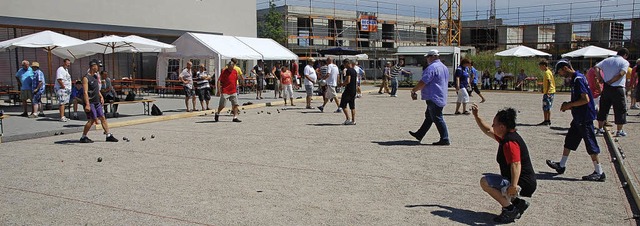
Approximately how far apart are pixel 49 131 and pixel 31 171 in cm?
433

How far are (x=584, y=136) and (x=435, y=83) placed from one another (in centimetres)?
335

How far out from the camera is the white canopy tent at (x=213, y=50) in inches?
932

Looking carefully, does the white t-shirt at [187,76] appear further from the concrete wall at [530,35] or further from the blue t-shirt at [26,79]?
the concrete wall at [530,35]

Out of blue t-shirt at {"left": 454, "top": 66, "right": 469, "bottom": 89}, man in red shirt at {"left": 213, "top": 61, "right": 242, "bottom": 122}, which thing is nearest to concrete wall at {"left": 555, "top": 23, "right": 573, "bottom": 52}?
blue t-shirt at {"left": 454, "top": 66, "right": 469, "bottom": 89}

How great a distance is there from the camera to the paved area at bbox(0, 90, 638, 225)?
572cm

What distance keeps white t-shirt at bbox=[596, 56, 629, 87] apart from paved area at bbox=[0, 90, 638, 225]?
A: 3.96 feet

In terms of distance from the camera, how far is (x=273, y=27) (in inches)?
1759

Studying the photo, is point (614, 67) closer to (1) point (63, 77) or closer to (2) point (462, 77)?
(2) point (462, 77)

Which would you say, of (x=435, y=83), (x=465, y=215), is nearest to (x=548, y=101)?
(x=435, y=83)

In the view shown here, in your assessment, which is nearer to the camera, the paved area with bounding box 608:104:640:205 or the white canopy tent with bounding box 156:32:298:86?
the paved area with bounding box 608:104:640:205

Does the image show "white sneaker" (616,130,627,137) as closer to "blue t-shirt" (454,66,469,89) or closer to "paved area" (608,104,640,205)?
"paved area" (608,104,640,205)

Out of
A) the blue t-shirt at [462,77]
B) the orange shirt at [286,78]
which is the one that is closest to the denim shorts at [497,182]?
the blue t-shirt at [462,77]

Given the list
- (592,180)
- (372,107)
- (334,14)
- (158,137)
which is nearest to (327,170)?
(592,180)

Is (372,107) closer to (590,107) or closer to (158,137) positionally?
(158,137)
